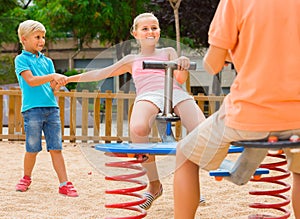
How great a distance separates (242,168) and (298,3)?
0.86m

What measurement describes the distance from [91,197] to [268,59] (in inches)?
116

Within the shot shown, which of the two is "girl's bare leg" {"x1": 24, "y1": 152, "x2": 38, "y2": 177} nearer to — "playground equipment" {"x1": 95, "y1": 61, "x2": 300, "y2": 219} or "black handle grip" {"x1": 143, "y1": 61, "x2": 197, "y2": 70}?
"playground equipment" {"x1": 95, "y1": 61, "x2": 300, "y2": 219}

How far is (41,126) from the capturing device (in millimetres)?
5059

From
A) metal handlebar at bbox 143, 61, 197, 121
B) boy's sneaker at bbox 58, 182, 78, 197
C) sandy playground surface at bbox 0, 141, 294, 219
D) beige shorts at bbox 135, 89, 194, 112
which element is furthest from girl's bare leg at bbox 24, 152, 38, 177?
metal handlebar at bbox 143, 61, 197, 121

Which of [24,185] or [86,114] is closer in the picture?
[24,185]

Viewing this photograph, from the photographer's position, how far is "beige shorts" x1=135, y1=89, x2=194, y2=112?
403 centimetres

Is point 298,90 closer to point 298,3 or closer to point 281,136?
point 281,136

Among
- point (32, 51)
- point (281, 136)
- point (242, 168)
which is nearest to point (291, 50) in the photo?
point (281, 136)

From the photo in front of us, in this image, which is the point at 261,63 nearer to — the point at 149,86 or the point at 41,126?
the point at 149,86

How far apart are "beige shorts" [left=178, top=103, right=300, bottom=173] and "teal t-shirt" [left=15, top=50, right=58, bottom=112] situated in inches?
97.2

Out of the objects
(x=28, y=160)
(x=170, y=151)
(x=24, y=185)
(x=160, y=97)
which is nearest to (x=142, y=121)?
(x=160, y=97)

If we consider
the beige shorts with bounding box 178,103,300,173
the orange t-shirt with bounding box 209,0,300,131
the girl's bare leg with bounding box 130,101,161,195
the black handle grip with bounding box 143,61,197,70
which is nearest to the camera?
the orange t-shirt with bounding box 209,0,300,131

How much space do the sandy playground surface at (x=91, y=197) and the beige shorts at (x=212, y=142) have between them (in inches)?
41.4

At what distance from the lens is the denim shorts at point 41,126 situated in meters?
5.01
